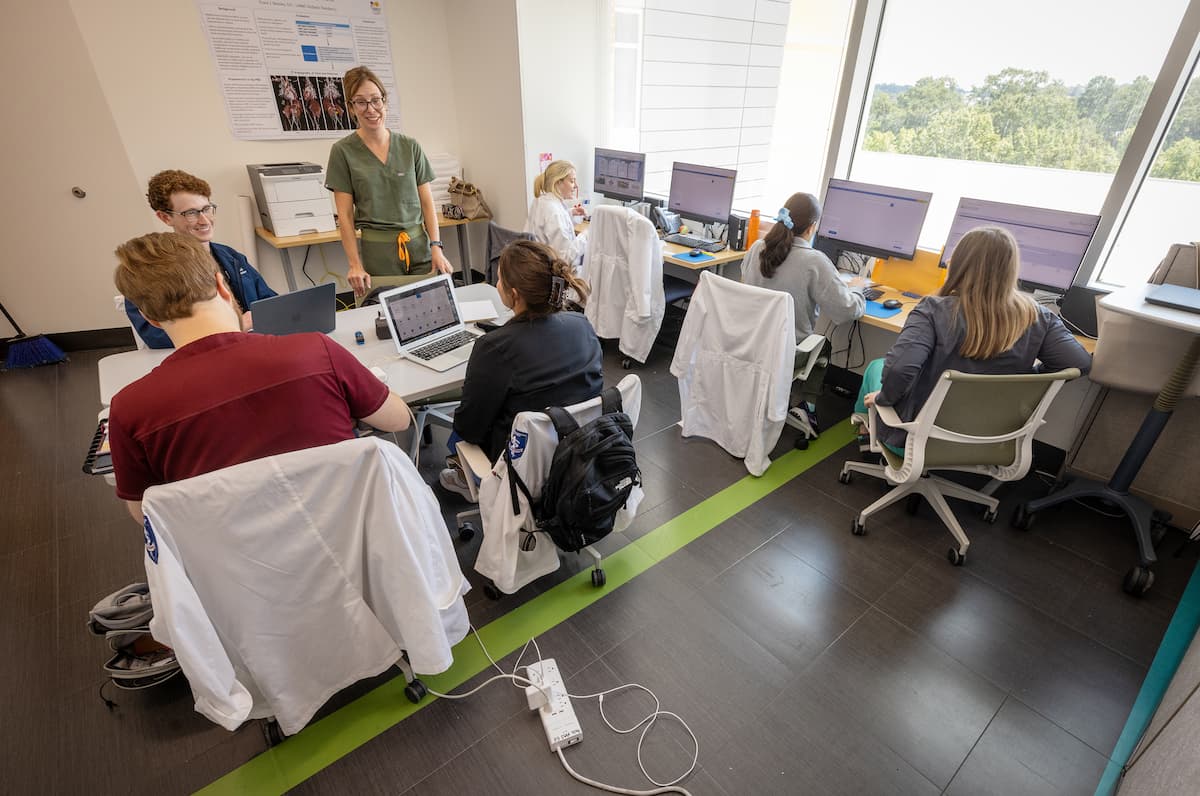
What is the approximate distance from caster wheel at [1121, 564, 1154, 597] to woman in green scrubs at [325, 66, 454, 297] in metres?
3.28

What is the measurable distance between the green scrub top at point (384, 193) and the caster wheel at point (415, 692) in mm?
2193

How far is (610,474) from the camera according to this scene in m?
1.78

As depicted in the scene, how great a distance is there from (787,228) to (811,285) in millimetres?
295

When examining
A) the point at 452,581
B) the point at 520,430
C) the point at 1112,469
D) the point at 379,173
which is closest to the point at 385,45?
the point at 379,173

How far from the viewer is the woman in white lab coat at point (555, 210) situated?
11.6ft

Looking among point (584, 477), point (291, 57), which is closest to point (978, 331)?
point (584, 477)

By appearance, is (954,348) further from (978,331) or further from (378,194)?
(378,194)

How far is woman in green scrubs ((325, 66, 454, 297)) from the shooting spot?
106 inches

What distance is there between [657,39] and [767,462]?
3.51 metres

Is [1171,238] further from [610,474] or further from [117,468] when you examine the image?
[117,468]

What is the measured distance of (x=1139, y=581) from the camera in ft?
6.78

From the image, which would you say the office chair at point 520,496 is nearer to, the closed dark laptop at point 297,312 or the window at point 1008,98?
the closed dark laptop at point 297,312

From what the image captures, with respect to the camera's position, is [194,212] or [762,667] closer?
[762,667]

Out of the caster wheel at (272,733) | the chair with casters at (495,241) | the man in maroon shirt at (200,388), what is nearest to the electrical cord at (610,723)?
the caster wheel at (272,733)
